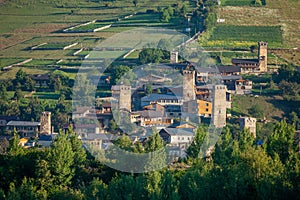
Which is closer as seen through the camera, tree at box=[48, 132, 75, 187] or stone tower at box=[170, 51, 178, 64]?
tree at box=[48, 132, 75, 187]

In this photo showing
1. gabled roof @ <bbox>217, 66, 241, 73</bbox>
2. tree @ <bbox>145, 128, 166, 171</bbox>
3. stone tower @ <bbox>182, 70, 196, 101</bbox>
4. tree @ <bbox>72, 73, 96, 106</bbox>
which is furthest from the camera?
gabled roof @ <bbox>217, 66, 241, 73</bbox>

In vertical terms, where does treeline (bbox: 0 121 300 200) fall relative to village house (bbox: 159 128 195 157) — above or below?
above

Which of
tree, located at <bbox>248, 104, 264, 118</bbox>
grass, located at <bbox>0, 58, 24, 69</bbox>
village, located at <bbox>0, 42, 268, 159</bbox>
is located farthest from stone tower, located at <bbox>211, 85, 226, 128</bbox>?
grass, located at <bbox>0, 58, 24, 69</bbox>

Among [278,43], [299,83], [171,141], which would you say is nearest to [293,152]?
[171,141]

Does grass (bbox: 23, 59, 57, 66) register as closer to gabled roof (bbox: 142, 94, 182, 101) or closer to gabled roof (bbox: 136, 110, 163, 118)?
gabled roof (bbox: 142, 94, 182, 101)

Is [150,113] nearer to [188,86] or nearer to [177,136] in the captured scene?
[188,86]

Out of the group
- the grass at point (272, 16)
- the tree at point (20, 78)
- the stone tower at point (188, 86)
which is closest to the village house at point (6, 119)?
the tree at point (20, 78)
